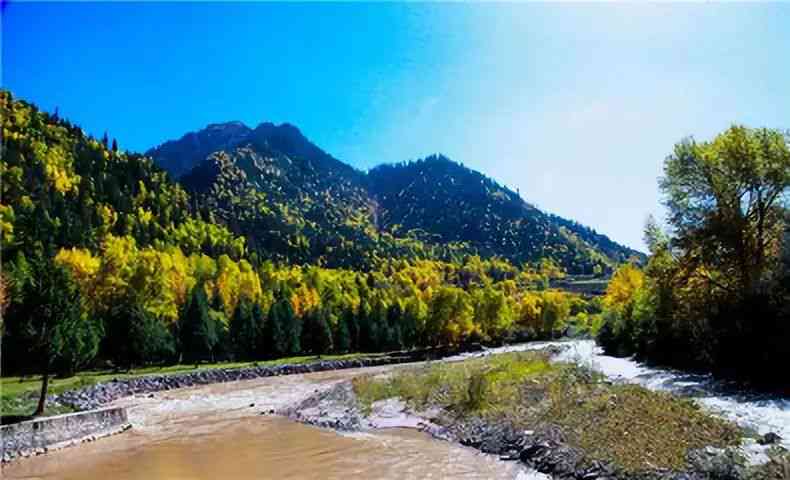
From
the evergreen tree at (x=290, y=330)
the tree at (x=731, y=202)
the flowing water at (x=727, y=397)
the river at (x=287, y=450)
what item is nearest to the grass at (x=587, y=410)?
the flowing water at (x=727, y=397)

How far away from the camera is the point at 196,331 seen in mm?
72812

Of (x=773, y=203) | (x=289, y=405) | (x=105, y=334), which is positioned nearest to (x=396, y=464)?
(x=289, y=405)

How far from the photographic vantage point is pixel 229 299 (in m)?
97.3

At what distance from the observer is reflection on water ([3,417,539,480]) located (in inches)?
787

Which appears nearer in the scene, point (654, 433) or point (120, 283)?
point (654, 433)

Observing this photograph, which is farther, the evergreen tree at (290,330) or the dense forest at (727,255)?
the evergreen tree at (290,330)

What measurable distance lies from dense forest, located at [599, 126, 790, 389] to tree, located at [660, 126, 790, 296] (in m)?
0.06

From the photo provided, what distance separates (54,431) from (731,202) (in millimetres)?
39659

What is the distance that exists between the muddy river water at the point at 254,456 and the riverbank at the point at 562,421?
138cm

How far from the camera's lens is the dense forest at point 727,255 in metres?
29.1

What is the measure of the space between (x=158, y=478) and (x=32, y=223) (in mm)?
102552

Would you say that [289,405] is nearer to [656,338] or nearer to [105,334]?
[656,338]

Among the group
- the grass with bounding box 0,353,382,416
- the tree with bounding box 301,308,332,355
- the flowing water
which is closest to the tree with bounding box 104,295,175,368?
the grass with bounding box 0,353,382,416

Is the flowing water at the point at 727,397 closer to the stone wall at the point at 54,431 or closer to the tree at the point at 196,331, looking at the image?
the stone wall at the point at 54,431
